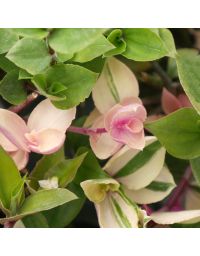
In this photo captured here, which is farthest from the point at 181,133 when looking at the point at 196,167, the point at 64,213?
the point at 64,213

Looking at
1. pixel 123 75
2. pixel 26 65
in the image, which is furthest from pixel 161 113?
pixel 26 65

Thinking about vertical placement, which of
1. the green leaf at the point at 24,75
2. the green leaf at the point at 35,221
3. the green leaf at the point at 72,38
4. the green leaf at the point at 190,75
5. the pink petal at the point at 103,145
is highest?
the green leaf at the point at 72,38

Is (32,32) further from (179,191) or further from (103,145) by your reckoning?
(179,191)

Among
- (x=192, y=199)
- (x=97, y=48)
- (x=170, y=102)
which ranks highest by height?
(x=97, y=48)

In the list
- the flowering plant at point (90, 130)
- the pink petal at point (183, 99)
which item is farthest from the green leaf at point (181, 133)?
the pink petal at point (183, 99)

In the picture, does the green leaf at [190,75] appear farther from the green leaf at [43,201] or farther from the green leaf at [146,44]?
the green leaf at [43,201]
